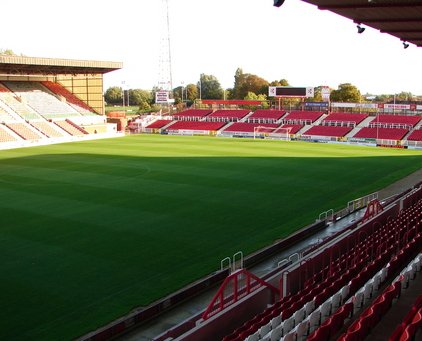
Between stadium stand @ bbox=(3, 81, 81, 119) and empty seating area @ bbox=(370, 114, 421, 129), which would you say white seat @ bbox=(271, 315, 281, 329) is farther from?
stadium stand @ bbox=(3, 81, 81, 119)

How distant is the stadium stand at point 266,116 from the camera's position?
64.5 metres

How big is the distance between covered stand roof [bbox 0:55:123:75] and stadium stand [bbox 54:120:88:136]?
650 centimetres

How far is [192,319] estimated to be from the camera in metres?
→ 10.4

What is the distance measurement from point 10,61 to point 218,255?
41.7 m

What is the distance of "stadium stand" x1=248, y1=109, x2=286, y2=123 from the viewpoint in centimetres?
6450

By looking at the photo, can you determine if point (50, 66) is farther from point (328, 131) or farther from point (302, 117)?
point (328, 131)

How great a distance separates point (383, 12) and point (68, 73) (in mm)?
55377

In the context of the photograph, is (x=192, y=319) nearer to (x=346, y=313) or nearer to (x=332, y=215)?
(x=346, y=313)

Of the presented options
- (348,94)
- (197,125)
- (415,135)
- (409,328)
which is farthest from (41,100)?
(409,328)

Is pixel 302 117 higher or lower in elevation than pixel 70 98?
lower

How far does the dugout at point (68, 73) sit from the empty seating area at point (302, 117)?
76.2ft

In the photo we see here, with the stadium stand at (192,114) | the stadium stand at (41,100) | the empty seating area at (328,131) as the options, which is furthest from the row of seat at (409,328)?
the stadium stand at (192,114)

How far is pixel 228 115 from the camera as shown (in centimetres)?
A: 6925

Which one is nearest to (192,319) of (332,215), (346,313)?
(346,313)
